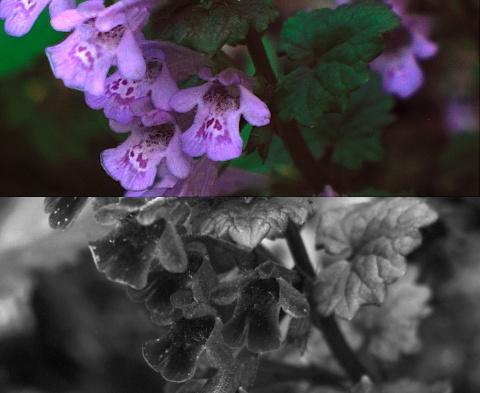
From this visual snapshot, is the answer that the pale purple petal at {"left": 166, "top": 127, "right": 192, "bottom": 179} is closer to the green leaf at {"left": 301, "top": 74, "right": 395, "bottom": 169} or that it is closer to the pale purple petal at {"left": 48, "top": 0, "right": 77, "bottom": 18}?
the pale purple petal at {"left": 48, "top": 0, "right": 77, "bottom": 18}

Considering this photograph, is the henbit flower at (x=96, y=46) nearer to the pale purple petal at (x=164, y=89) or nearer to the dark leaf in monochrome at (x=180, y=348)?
the pale purple petal at (x=164, y=89)

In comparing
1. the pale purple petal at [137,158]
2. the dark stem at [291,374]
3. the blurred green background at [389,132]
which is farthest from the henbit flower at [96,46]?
the blurred green background at [389,132]

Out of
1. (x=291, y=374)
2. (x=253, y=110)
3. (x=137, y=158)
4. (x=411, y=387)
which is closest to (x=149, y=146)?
(x=137, y=158)

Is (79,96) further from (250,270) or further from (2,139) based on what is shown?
(250,270)

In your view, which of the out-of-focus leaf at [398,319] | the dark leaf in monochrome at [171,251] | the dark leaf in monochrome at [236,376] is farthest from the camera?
the out-of-focus leaf at [398,319]

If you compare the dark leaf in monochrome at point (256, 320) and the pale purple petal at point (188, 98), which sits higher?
the pale purple petal at point (188, 98)

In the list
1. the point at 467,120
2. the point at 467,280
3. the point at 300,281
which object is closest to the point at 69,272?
the point at 300,281

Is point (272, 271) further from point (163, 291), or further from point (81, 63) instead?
point (81, 63)
